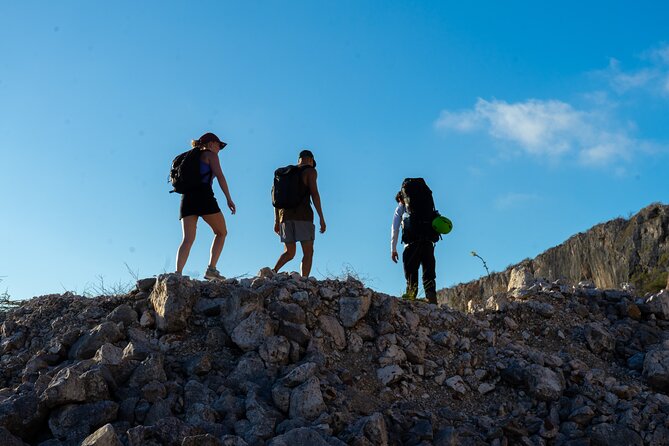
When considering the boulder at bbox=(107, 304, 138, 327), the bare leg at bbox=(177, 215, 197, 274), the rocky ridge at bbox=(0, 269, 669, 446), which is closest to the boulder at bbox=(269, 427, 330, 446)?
the rocky ridge at bbox=(0, 269, 669, 446)

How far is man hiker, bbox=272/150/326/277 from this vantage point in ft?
25.5

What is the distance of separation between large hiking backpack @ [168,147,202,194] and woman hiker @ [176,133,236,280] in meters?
0.04

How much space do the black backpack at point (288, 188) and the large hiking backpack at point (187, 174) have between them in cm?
93

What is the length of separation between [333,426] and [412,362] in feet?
4.45

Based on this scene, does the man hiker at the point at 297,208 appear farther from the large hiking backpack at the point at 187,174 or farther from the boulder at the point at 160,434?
the boulder at the point at 160,434

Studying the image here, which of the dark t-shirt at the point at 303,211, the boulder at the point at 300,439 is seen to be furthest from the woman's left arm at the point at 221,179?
the boulder at the point at 300,439

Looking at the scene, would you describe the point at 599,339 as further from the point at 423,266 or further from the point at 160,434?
the point at 160,434

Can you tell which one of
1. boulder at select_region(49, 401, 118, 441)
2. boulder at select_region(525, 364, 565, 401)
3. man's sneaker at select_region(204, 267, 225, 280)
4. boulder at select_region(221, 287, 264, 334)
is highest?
man's sneaker at select_region(204, 267, 225, 280)

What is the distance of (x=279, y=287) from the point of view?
6.49m

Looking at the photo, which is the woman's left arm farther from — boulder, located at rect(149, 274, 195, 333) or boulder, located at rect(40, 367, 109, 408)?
boulder, located at rect(40, 367, 109, 408)

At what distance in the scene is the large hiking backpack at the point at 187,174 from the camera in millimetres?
7270

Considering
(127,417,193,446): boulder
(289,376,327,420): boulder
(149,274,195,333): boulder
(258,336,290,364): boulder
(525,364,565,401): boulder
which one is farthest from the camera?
(149,274,195,333): boulder

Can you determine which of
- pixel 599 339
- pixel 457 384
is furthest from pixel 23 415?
pixel 599 339

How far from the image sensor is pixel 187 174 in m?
7.28
